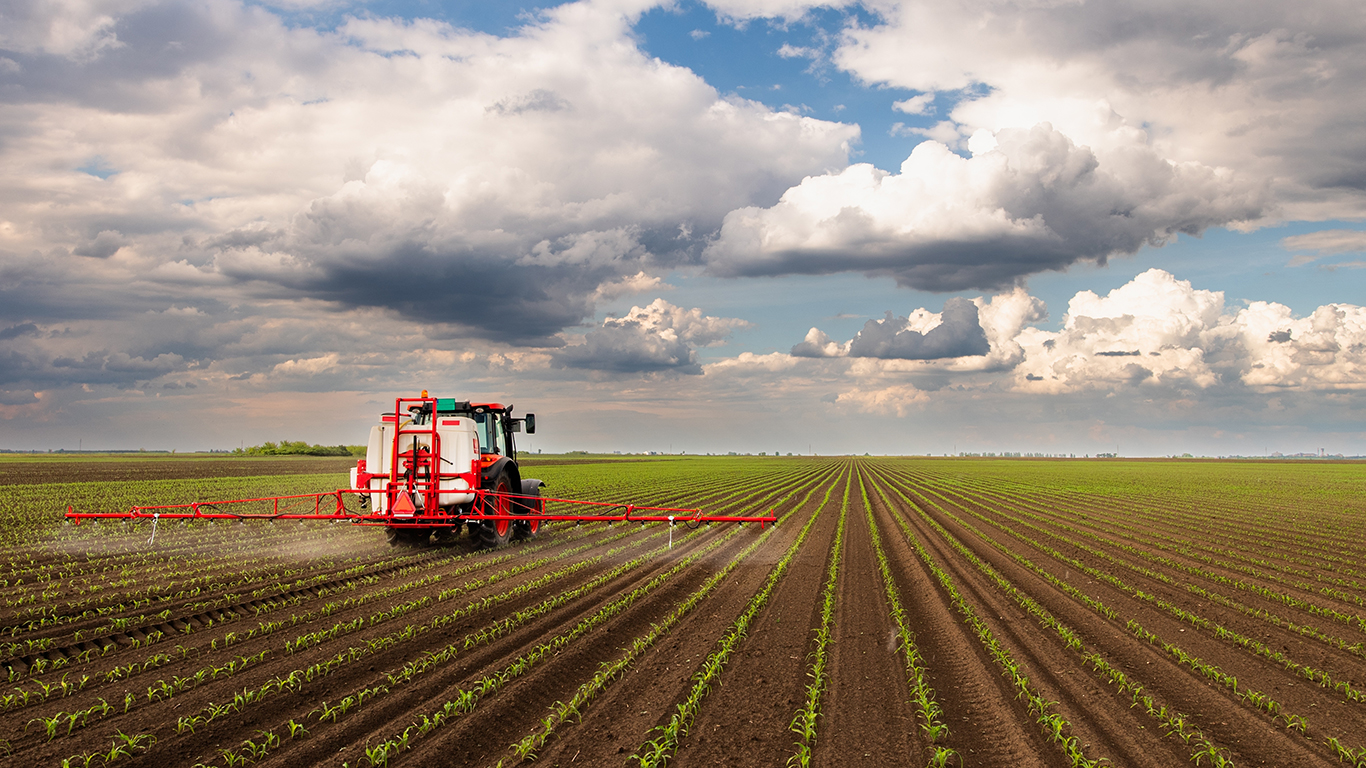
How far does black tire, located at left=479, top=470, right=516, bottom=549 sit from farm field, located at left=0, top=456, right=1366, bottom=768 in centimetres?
33

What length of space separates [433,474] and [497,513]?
1850mm

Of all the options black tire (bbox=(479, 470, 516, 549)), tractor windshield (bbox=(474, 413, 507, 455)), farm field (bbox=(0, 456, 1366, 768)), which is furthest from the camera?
tractor windshield (bbox=(474, 413, 507, 455))

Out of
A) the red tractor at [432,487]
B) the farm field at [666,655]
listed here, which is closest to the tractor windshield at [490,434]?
the red tractor at [432,487]

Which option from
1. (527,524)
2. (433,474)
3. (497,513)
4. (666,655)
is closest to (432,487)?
(433,474)

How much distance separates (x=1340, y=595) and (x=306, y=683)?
15684mm

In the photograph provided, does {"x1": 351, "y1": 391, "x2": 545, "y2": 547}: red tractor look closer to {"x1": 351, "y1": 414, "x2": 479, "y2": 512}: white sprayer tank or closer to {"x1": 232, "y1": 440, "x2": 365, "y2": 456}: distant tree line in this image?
{"x1": 351, "y1": 414, "x2": 479, "y2": 512}: white sprayer tank

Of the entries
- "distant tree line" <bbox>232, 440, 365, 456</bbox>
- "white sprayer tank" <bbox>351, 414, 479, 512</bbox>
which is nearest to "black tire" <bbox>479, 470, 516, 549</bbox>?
"white sprayer tank" <bbox>351, 414, 479, 512</bbox>

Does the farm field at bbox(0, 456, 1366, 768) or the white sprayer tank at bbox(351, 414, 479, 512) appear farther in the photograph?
the white sprayer tank at bbox(351, 414, 479, 512)

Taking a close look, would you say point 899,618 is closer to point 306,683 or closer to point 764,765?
point 764,765

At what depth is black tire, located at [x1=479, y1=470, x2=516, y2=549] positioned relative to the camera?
1477cm

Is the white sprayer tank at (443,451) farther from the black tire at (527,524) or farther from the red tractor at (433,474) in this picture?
the black tire at (527,524)

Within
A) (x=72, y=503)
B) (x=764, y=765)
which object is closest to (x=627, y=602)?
(x=764, y=765)

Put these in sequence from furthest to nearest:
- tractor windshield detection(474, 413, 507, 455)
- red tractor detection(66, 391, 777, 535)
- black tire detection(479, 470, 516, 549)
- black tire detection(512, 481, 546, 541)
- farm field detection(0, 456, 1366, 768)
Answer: black tire detection(512, 481, 546, 541)
tractor windshield detection(474, 413, 507, 455)
black tire detection(479, 470, 516, 549)
red tractor detection(66, 391, 777, 535)
farm field detection(0, 456, 1366, 768)

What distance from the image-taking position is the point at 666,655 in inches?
308
